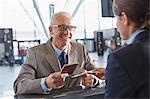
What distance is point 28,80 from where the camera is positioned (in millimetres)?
2236

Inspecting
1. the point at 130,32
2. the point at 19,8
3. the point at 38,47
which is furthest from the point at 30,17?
the point at 130,32

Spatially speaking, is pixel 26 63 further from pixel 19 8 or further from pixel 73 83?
pixel 19 8

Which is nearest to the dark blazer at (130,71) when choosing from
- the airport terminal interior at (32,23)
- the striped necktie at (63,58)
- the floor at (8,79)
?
the striped necktie at (63,58)

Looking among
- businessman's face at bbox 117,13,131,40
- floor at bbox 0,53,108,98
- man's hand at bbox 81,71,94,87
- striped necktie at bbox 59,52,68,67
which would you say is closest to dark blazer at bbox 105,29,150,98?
businessman's face at bbox 117,13,131,40

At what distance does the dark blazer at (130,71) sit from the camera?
3.43 ft

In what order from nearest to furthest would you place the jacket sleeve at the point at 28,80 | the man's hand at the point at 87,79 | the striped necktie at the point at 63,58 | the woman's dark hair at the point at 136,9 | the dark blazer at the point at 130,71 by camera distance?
the dark blazer at the point at 130,71 → the woman's dark hair at the point at 136,9 → the jacket sleeve at the point at 28,80 → the man's hand at the point at 87,79 → the striped necktie at the point at 63,58

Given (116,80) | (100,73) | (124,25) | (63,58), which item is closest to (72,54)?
(63,58)

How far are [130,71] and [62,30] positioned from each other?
4.99 feet

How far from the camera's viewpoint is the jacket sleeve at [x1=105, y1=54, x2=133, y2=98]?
3.43 ft

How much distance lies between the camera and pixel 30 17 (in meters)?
13.1

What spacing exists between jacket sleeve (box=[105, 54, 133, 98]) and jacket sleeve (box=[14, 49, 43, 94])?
111cm

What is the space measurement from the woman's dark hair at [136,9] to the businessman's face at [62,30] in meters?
1.31

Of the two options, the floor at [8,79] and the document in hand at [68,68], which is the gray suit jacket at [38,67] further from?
the floor at [8,79]

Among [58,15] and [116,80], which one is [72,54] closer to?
[58,15]
